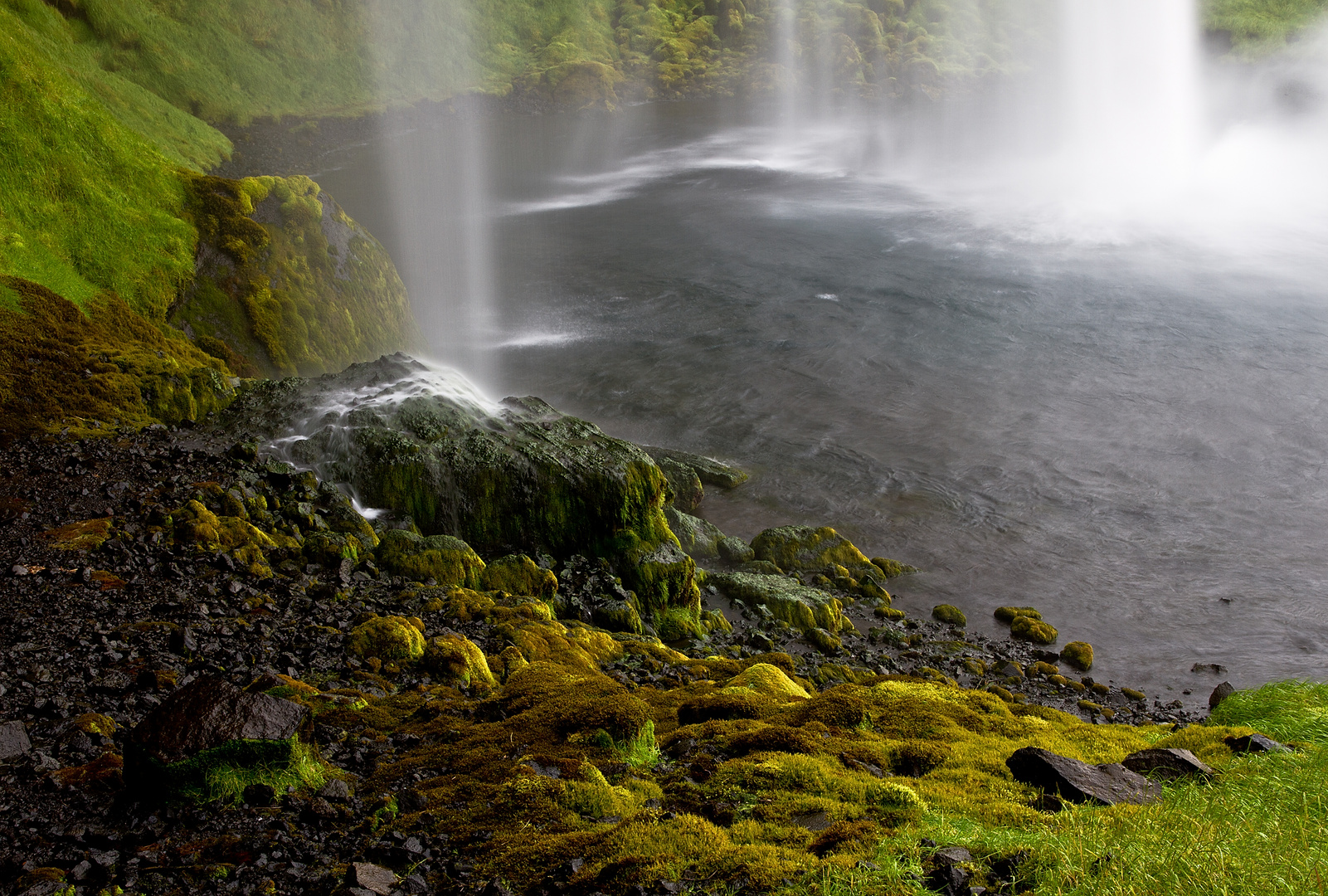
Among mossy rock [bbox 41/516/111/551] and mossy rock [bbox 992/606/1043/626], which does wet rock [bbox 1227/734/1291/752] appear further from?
mossy rock [bbox 41/516/111/551]

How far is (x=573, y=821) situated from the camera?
5758 millimetres

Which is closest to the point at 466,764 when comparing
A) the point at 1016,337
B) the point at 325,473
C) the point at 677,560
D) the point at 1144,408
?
the point at 677,560

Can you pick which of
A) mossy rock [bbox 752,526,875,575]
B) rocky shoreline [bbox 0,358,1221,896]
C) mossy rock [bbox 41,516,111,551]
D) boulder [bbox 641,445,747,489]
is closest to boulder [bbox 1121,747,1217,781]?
rocky shoreline [bbox 0,358,1221,896]

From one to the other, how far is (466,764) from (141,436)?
9521 millimetres

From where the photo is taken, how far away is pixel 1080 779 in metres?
5.95

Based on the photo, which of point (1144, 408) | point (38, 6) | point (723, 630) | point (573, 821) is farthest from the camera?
point (38, 6)

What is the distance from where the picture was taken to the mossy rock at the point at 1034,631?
51.1ft

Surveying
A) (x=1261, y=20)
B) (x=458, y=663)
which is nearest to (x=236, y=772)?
(x=458, y=663)

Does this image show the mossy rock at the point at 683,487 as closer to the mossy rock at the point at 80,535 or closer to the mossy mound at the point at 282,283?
the mossy mound at the point at 282,283

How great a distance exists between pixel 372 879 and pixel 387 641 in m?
5.06

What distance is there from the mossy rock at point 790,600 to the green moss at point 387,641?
701 cm

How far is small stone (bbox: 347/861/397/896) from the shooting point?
489cm

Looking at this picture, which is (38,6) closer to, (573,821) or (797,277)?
(797,277)

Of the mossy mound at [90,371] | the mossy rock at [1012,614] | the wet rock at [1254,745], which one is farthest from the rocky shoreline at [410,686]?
the wet rock at [1254,745]
